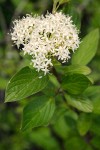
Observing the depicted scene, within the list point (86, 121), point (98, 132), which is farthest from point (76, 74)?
point (98, 132)

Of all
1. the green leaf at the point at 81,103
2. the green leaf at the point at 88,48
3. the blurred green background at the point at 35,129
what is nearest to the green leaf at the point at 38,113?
the green leaf at the point at 81,103

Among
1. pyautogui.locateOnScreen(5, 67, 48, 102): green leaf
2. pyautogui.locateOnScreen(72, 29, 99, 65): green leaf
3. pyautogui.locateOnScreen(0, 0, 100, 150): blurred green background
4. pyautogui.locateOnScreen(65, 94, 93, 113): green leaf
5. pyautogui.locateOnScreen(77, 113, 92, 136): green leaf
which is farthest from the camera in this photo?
pyautogui.locateOnScreen(0, 0, 100, 150): blurred green background

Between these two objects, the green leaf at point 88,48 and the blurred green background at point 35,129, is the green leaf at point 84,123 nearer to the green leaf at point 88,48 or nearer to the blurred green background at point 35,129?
the blurred green background at point 35,129

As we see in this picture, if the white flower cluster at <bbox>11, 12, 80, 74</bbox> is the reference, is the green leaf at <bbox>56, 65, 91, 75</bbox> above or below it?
below

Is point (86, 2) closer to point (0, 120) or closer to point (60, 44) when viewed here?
point (0, 120)

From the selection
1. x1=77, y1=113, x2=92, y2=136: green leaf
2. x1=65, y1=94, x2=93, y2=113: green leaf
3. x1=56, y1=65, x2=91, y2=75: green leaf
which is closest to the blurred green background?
x1=77, y1=113, x2=92, y2=136: green leaf

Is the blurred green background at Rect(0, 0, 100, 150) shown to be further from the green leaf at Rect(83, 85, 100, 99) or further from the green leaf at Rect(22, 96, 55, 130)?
the green leaf at Rect(22, 96, 55, 130)
